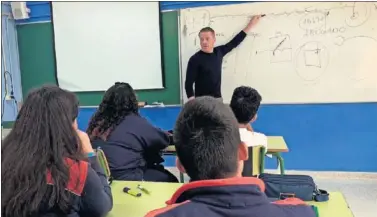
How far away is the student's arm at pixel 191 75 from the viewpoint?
3553 mm

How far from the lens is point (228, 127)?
883 mm

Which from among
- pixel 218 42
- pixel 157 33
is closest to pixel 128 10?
pixel 157 33

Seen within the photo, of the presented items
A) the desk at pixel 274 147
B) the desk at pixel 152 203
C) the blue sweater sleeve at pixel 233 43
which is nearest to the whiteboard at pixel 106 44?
the blue sweater sleeve at pixel 233 43

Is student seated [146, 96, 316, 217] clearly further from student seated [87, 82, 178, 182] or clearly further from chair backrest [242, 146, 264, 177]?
student seated [87, 82, 178, 182]

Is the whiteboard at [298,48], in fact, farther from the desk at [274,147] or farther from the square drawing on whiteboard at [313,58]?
the desk at [274,147]

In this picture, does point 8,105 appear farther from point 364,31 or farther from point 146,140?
point 364,31

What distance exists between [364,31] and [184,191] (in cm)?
317

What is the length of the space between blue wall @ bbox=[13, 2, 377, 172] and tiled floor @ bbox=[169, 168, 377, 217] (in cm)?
7

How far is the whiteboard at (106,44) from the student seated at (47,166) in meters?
2.59

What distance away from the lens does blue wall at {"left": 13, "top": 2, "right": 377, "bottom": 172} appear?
356 cm

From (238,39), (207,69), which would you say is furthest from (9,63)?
(238,39)

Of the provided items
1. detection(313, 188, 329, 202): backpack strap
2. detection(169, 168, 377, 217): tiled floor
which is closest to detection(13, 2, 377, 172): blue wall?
detection(169, 168, 377, 217): tiled floor

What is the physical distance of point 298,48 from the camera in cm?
350

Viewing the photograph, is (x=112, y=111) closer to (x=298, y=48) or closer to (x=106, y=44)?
(x=106, y=44)
